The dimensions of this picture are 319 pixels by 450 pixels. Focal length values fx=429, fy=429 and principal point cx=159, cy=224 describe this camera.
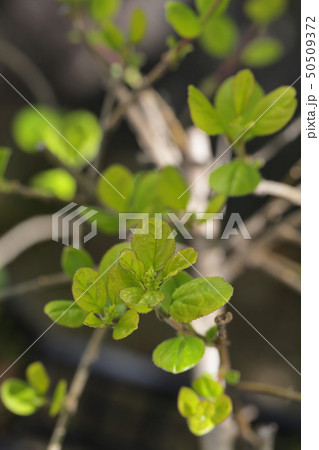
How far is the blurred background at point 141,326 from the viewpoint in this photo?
750 millimetres

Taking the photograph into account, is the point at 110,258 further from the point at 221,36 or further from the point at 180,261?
the point at 221,36

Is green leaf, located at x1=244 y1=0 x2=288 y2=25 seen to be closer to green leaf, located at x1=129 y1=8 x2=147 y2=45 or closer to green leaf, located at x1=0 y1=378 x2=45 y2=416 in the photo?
green leaf, located at x1=129 y1=8 x2=147 y2=45

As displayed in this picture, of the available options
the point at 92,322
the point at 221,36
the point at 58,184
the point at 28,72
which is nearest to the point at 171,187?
the point at 92,322

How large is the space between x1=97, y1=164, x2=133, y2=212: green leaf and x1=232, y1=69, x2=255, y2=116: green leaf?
11 cm

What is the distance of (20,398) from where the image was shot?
0.38m

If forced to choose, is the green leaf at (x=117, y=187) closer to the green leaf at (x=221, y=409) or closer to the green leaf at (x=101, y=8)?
the green leaf at (x=221, y=409)

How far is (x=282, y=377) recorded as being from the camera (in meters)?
0.78

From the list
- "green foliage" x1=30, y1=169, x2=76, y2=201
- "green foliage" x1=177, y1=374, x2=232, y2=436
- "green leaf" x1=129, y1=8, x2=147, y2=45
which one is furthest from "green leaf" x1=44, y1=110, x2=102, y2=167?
"green foliage" x1=177, y1=374, x2=232, y2=436

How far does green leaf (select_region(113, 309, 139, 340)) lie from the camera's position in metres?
0.23

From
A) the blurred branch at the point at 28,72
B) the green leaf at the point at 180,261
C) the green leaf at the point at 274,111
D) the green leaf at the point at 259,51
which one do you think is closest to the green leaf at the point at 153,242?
the green leaf at the point at 180,261

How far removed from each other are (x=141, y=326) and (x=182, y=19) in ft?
1.53
